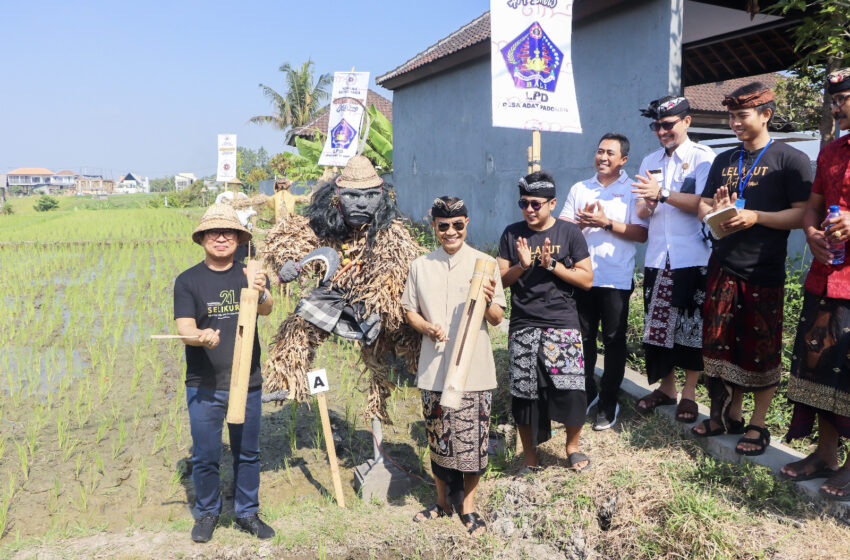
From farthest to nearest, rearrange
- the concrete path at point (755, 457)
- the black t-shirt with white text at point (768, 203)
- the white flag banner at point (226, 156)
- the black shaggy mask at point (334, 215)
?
the white flag banner at point (226, 156) < the black shaggy mask at point (334, 215) < the black t-shirt with white text at point (768, 203) < the concrete path at point (755, 457)

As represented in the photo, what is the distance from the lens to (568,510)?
2895 millimetres

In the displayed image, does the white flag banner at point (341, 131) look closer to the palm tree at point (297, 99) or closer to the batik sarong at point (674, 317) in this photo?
the batik sarong at point (674, 317)

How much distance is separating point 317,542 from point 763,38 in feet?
28.3

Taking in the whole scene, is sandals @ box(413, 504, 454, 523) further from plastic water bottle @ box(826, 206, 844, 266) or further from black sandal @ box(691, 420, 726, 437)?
plastic water bottle @ box(826, 206, 844, 266)

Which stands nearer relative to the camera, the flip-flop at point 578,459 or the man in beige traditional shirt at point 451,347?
the man in beige traditional shirt at point 451,347

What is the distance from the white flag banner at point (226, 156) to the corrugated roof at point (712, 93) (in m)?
11.1

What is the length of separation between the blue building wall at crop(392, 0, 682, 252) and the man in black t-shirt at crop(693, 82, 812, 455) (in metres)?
3.59

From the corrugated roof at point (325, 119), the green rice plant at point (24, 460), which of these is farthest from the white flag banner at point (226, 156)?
the green rice plant at point (24, 460)

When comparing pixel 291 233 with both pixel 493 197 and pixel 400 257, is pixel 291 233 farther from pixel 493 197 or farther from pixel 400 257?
pixel 493 197

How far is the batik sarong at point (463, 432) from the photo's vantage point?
9.56ft

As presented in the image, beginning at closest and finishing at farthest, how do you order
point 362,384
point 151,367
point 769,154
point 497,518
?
1. point 769,154
2. point 497,518
3. point 362,384
4. point 151,367

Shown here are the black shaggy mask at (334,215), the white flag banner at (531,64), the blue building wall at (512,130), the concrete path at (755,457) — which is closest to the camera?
the concrete path at (755,457)

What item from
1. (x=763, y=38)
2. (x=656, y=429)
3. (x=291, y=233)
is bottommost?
(x=656, y=429)

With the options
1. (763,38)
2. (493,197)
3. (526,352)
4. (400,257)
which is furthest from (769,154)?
(493,197)
